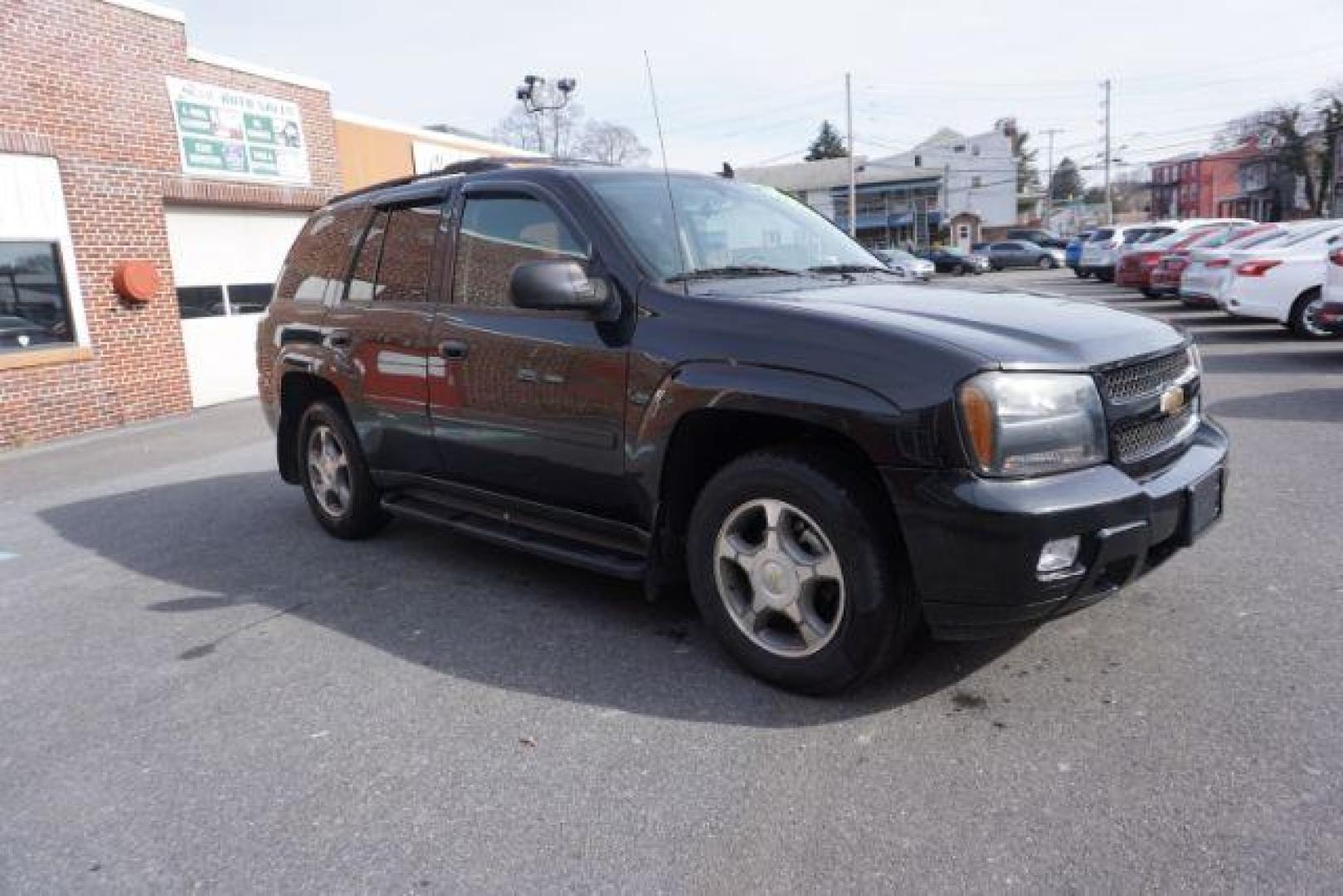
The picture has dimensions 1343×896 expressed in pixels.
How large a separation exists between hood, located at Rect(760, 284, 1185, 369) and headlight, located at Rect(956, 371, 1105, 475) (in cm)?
6

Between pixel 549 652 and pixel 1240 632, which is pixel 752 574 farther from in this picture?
pixel 1240 632

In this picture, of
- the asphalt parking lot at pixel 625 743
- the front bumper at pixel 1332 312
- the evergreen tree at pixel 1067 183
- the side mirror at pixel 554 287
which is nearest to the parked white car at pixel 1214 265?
the front bumper at pixel 1332 312

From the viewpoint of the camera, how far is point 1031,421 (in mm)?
2834

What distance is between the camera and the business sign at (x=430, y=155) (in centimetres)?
1720

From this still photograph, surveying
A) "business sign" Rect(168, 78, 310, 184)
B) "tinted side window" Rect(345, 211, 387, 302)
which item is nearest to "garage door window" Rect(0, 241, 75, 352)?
"business sign" Rect(168, 78, 310, 184)

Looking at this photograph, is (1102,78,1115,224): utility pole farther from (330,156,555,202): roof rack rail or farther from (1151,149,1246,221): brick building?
(330,156,555,202): roof rack rail

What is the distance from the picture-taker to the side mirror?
337cm

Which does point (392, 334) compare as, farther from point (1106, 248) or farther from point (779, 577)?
point (1106, 248)

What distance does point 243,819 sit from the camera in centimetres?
279

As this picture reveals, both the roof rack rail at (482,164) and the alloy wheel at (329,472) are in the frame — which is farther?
the alloy wheel at (329,472)

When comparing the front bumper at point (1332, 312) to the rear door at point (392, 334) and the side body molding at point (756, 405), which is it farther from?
the rear door at point (392, 334)

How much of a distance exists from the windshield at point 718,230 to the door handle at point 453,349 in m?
0.89

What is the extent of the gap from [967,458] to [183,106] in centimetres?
1263

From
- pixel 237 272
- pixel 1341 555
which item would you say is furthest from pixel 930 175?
pixel 1341 555
